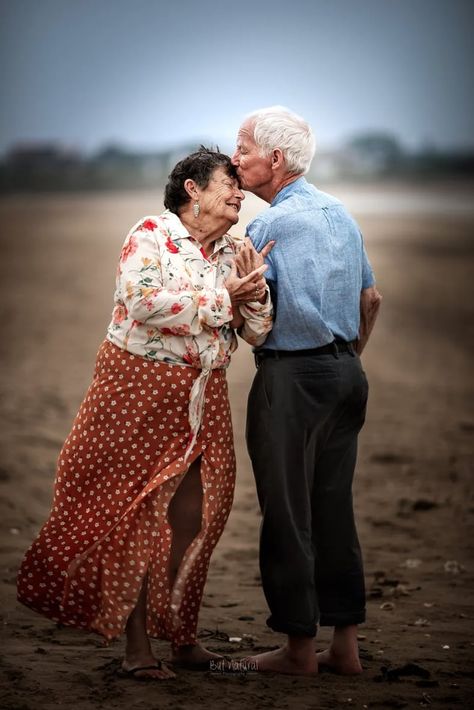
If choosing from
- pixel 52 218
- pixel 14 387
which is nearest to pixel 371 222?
pixel 52 218

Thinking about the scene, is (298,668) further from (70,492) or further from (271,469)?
(70,492)

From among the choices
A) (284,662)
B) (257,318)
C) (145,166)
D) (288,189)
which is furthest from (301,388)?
(145,166)

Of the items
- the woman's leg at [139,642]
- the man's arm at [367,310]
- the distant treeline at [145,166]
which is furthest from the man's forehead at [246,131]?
the distant treeline at [145,166]

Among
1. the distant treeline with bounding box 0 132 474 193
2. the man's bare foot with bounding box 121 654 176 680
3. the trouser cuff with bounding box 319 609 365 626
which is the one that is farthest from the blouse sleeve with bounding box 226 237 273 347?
the distant treeline with bounding box 0 132 474 193

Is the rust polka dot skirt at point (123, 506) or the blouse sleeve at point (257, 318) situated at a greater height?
the blouse sleeve at point (257, 318)

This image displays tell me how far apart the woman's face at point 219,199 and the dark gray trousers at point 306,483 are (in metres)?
0.49

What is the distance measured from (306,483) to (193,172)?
108 centimetres

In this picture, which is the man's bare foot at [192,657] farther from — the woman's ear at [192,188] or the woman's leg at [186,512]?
the woman's ear at [192,188]

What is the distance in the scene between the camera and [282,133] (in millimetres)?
3135

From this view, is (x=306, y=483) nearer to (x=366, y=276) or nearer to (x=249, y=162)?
(x=366, y=276)

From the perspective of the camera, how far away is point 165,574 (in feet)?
10.4

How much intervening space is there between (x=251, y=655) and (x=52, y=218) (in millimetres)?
15852

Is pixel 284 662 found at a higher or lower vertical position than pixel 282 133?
lower

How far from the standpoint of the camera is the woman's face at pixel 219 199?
10.4 ft
